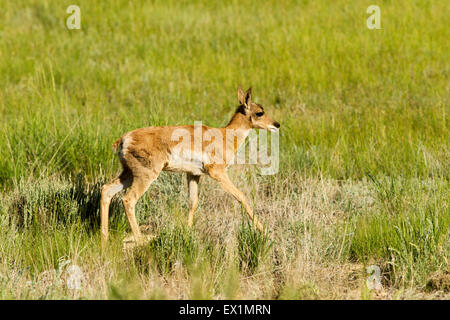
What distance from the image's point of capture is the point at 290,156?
8.84 m

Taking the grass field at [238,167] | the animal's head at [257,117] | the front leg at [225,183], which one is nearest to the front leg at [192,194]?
the grass field at [238,167]

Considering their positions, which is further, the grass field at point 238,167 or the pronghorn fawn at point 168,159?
the pronghorn fawn at point 168,159

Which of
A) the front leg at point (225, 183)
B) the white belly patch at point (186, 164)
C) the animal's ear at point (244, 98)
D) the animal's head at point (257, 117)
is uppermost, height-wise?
the animal's ear at point (244, 98)

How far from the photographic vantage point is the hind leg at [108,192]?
6677 millimetres

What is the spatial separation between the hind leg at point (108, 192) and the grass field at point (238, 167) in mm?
165

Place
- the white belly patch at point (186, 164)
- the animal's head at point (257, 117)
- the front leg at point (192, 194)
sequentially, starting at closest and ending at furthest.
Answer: the white belly patch at point (186, 164) < the front leg at point (192, 194) < the animal's head at point (257, 117)

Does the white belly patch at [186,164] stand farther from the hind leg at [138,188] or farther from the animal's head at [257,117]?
the animal's head at [257,117]

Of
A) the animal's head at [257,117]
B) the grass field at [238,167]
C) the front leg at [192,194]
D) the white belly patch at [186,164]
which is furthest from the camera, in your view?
the animal's head at [257,117]

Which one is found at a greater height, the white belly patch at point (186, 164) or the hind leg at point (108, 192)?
the white belly patch at point (186, 164)

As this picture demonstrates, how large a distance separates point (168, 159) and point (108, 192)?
0.78 metres

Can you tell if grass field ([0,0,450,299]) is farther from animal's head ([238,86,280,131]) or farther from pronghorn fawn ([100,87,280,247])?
animal's head ([238,86,280,131])

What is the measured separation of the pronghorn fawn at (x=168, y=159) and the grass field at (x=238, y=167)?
342mm

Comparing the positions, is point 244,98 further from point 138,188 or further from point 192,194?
point 138,188

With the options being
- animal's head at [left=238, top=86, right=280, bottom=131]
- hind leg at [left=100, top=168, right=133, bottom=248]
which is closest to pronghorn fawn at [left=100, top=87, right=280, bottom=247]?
hind leg at [left=100, top=168, right=133, bottom=248]
